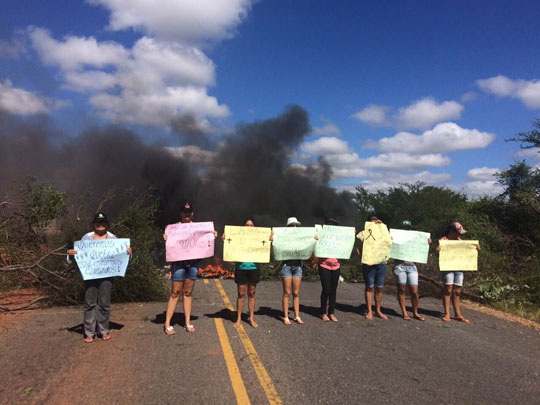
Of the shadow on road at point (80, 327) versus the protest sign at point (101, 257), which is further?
the shadow on road at point (80, 327)

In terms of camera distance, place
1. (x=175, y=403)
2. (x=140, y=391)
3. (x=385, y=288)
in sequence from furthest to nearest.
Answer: (x=385, y=288) → (x=140, y=391) → (x=175, y=403)

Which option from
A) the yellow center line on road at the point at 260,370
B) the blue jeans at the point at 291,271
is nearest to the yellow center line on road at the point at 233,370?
the yellow center line on road at the point at 260,370

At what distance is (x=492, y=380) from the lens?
423 cm

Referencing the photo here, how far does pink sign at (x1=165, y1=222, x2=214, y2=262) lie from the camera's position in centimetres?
551

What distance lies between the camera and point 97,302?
5.23 m

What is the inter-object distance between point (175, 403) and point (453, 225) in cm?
593

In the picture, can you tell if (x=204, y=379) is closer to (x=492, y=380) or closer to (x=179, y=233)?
(x=179, y=233)

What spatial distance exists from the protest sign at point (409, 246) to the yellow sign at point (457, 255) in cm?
35

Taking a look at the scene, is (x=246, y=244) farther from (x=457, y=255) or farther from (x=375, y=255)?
(x=457, y=255)

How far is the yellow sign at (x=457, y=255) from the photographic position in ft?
22.8

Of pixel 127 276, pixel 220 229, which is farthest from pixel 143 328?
pixel 220 229

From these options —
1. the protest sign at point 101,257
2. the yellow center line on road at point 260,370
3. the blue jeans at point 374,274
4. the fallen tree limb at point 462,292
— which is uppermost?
the protest sign at point 101,257

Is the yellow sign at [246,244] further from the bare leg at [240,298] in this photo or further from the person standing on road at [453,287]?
the person standing on road at [453,287]

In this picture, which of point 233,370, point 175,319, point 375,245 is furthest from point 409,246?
point 175,319
